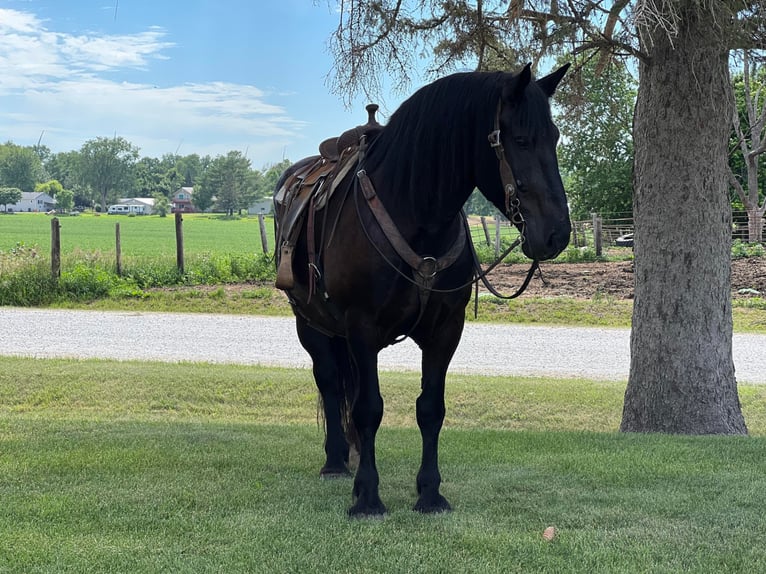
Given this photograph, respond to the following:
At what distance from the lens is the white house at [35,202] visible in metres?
120

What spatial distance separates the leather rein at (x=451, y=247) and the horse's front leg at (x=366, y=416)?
1.28 feet

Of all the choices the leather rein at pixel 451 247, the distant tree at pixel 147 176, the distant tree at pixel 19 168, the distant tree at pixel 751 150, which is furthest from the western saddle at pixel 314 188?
the distant tree at pixel 19 168

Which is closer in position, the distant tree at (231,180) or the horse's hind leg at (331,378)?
the horse's hind leg at (331,378)

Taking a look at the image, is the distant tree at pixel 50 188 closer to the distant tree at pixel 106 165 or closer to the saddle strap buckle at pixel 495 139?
the distant tree at pixel 106 165

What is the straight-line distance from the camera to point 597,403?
860cm

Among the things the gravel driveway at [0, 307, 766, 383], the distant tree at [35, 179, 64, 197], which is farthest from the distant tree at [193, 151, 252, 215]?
the gravel driveway at [0, 307, 766, 383]

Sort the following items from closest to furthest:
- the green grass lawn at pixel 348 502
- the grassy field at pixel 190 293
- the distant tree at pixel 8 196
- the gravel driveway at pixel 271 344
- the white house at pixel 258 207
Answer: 1. the green grass lawn at pixel 348 502
2. the gravel driveway at pixel 271 344
3. the grassy field at pixel 190 293
4. the white house at pixel 258 207
5. the distant tree at pixel 8 196

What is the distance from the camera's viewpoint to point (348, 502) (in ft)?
13.9

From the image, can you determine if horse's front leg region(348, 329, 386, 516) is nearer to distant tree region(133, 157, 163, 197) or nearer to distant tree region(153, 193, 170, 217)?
distant tree region(153, 193, 170, 217)

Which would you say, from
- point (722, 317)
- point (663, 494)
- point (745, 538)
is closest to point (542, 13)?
point (722, 317)

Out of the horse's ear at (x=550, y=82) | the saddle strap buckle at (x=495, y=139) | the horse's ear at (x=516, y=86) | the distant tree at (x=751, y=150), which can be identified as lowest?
the saddle strap buckle at (x=495, y=139)

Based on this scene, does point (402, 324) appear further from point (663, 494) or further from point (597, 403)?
point (597, 403)

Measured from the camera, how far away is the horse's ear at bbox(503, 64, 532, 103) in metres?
3.39

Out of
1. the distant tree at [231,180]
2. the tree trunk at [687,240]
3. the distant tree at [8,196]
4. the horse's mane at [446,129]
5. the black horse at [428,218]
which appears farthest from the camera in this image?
the distant tree at [8,196]
